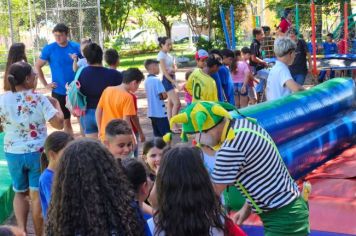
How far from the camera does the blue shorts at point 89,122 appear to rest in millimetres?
6242

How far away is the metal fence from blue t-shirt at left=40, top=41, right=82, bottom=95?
24.6 feet

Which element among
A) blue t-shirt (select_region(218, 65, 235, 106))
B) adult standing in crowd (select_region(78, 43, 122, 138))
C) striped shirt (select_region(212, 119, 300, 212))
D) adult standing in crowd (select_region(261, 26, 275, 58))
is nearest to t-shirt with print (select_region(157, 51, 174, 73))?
blue t-shirt (select_region(218, 65, 235, 106))

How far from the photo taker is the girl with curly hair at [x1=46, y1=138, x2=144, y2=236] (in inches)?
95.0

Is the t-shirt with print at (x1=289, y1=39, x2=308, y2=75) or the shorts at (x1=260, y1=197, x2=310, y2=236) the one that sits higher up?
the t-shirt with print at (x1=289, y1=39, x2=308, y2=75)

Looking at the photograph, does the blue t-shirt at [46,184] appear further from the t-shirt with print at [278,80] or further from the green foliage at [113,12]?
the green foliage at [113,12]

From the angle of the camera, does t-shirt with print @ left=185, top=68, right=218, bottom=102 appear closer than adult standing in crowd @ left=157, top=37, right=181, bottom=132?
Yes

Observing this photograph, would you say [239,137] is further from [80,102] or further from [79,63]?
[79,63]

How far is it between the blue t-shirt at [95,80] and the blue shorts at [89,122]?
0.68 ft

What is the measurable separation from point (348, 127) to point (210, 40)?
16.1 meters

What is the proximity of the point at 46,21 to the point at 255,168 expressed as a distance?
588 inches

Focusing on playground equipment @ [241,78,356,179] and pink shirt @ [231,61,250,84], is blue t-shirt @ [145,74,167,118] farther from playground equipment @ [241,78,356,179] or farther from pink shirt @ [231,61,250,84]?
pink shirt @ [231,61,250,84]

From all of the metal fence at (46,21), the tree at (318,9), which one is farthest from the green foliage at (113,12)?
the metal fence at (46,21)

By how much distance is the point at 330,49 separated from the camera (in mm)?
18500

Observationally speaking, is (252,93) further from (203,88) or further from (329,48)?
(329,48)
